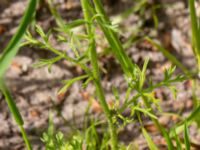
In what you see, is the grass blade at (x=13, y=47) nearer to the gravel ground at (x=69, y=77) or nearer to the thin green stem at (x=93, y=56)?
the thin green stem at (x=93, y=56)

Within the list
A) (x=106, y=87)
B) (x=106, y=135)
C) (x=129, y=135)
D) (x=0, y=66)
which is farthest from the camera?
(x=106, y=87)

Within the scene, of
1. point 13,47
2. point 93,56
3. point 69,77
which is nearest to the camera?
point 13,47

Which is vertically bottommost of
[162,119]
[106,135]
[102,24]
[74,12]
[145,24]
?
[162,119]

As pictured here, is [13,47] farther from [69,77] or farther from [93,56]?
[69,77]

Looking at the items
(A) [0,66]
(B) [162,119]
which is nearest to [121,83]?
(B) [162,119]

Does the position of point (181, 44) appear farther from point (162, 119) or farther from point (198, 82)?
point (162, 119)

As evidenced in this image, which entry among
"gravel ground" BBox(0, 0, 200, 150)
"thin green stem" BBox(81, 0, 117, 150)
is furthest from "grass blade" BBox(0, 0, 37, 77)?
"gravel ground" BBox(0, 0, 200, 150)

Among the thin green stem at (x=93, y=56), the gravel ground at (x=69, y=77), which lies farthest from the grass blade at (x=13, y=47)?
the gravel ground at (x=69, y=77)

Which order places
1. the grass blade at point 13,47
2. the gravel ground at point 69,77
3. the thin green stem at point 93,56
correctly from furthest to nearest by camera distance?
the gravel ground at point 69,77, the thin green stem at point 93,56, the grass blade at point 13,47

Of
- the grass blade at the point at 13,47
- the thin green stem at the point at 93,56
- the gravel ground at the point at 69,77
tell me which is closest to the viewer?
the grass blade at the point at 13,47

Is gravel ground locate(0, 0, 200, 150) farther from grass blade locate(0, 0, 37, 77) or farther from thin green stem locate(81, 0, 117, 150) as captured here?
grass blade locate(0, 0, 37, 77)

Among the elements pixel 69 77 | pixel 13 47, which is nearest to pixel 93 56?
pixel 13 47
